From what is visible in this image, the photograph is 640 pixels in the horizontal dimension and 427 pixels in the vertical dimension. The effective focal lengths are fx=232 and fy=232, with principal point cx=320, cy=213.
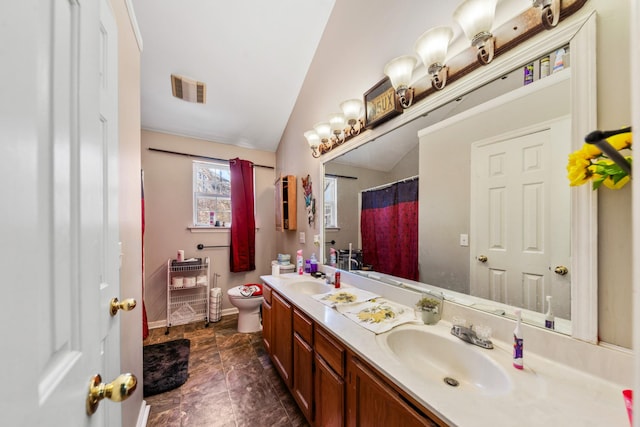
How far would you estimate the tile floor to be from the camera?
1.54 meters

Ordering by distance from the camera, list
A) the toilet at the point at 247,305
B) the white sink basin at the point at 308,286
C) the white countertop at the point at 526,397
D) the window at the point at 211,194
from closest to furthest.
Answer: the white countertop at the point at 526,397, the white sink basin at the point at 308,286, the toilet at the point at 247,305, the window at the point at 211,194

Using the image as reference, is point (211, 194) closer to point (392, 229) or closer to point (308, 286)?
point (308, 286)

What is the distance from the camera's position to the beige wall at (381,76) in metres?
0.71

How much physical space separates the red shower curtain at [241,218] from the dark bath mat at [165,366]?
1073 mm

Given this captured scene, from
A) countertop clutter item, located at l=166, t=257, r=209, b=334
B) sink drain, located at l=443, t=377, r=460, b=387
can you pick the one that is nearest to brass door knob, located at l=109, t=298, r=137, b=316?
sink drain, located at l=443, t=377, r=460, b=387

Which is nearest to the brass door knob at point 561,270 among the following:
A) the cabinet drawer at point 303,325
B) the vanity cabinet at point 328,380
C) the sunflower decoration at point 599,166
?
the sunflower decoration at point 599,166

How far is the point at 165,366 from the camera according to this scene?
2.08 metres

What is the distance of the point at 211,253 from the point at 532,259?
3.25 m

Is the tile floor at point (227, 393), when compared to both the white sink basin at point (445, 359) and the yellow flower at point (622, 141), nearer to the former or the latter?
the white sink basin at point (445, 359)

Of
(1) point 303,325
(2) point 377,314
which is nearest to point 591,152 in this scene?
(2) point 377,314

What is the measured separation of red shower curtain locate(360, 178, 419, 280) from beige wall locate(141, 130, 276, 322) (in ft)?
6.91

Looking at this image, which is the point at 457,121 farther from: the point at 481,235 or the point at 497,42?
the point at 481,235

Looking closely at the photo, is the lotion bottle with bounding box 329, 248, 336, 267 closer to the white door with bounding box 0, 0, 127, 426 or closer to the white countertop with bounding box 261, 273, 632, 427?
the white countertop with bounding box 261, 273, 632, 427

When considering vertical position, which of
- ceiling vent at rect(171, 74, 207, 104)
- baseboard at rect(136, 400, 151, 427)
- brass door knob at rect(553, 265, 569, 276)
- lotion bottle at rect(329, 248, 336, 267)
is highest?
ceiling vent at rect(171, 74, 207, 104)
